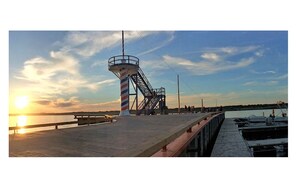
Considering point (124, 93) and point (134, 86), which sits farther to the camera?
point (134, 86)

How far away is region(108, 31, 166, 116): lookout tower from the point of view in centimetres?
1034

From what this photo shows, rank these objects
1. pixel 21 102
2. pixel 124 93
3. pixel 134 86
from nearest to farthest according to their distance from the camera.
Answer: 1. pixel 21 102
2. pixel 124 93
3. pixel 134 86

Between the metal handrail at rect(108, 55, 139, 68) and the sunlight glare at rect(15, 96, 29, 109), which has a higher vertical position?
the metal handrail at rect(108, 55, 139, 68)

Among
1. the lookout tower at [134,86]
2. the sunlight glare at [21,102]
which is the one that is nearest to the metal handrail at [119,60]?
the lookout tower at [134,86]

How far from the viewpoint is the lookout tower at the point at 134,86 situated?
10.3 m

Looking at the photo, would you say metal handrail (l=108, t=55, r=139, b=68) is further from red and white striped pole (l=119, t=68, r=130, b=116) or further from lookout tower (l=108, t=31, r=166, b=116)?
red and white striped pole (l=119, t=68, r=130, b=116)

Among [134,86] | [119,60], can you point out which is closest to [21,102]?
[119,60]

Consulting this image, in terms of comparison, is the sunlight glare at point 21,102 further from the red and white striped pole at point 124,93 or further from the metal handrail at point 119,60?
the metal handrail at point 119,60

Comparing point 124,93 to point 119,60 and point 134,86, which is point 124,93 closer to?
point 119,60

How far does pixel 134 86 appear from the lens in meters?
12.5

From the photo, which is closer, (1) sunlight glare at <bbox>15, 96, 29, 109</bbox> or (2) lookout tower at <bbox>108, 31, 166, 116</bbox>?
(1) sunlight glare at <bbox>15, 96, 29, 109</bbox>

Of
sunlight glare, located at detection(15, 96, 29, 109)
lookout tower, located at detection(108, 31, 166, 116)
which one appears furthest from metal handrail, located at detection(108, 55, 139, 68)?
sunlight glare, located at detection(15, 96, 29, 109)
